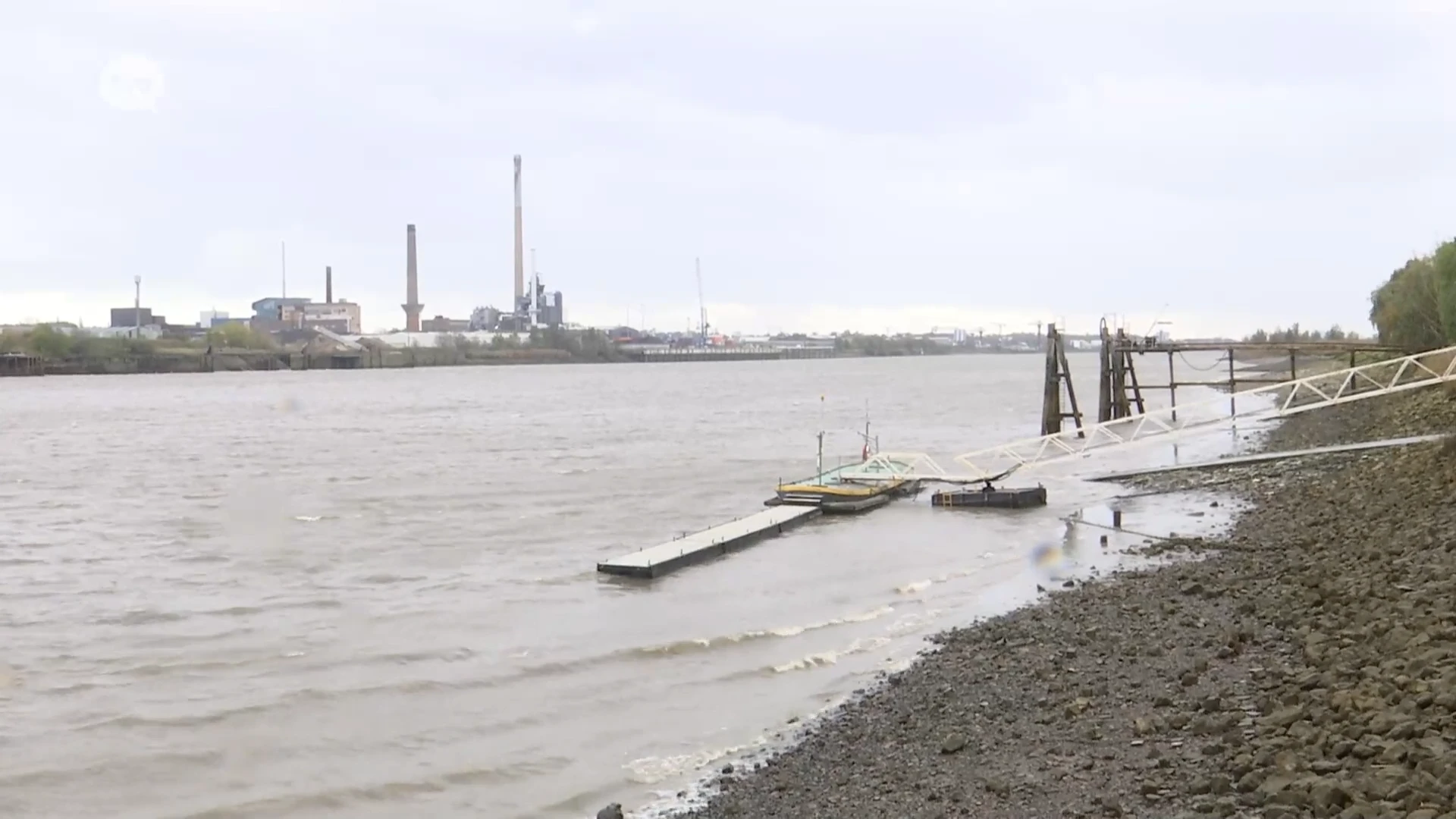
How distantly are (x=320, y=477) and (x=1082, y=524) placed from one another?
27869 millimetres

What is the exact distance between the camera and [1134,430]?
146 ft

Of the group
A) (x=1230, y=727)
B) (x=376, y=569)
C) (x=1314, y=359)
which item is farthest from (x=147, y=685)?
(x=1314, y=359)

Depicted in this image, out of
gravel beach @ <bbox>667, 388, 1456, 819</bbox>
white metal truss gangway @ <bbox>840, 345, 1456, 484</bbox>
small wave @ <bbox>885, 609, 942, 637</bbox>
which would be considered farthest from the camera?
white metal truss gangway @ <bbox>840, 345, 1456, 484</bbox>

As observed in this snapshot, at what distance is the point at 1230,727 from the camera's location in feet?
→ 33.7

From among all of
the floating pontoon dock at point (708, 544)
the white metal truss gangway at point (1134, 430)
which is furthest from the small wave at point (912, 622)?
the white metal truss gangway at point (1134, 430)

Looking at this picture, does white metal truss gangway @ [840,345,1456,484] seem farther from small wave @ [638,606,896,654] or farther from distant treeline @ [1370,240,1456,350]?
small wave @ [638,606,896,654]

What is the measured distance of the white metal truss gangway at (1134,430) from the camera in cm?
3116

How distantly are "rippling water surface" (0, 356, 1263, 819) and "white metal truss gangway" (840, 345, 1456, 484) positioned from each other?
1.65m

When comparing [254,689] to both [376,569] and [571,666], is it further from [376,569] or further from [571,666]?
[376,569]

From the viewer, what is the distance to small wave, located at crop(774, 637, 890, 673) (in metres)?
16.1

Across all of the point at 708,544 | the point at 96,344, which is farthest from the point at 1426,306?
the point at 96,344

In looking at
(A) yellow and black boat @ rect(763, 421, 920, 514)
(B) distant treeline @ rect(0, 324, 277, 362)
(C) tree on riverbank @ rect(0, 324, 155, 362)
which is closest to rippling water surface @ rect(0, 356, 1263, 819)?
(A) yellow and black boat @ rect(763, 421, 920, 514)

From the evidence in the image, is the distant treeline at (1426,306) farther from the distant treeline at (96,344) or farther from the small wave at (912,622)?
the distant treeline at (96,344)

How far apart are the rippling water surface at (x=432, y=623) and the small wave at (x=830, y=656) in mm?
74
